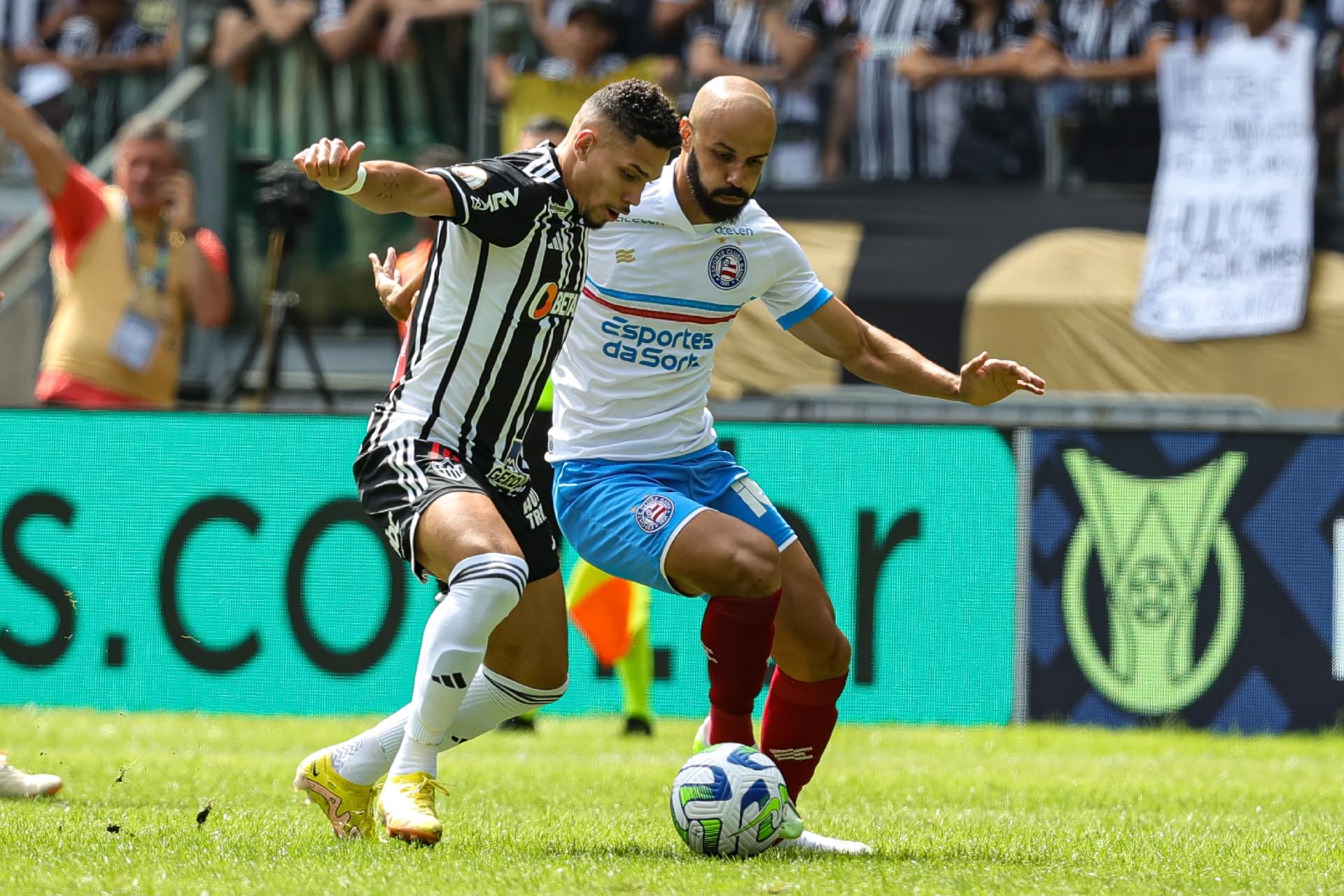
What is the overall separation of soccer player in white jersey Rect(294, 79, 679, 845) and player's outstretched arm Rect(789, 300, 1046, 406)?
1.00 m

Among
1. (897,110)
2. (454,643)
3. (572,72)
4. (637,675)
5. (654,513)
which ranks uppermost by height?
(572,72)

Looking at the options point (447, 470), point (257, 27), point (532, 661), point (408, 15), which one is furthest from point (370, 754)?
point (257, 27)

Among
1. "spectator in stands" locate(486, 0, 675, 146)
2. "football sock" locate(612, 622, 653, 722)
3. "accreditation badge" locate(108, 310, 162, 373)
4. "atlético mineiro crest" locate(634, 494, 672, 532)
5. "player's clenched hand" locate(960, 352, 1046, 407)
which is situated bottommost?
"football sock" locate(612, 622, 653, 722)

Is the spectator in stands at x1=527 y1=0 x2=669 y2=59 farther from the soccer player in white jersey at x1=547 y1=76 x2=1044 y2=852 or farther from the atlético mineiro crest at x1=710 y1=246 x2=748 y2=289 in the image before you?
the atlético mineiro crest at x1=710 y1=246 x2=748 y2=289

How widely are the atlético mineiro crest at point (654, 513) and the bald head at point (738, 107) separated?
3.60 ft

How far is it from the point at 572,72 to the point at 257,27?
2.51 meters

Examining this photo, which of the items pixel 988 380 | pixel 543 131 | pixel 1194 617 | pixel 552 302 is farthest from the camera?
pixel 1194 617

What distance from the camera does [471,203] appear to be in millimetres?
4723

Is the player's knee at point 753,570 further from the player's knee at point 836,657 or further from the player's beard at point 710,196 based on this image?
the player's beard at point 710,196

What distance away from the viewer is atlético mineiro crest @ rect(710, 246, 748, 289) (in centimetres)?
558

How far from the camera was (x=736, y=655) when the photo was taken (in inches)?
207

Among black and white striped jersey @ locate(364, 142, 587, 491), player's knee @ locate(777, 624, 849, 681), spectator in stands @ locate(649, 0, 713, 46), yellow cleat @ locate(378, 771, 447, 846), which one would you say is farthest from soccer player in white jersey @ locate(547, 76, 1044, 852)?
spectator in stands @ locate(649, 0, 713, 46)

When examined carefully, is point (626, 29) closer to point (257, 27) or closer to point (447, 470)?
point (257, 27)

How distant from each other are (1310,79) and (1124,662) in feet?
15.1
